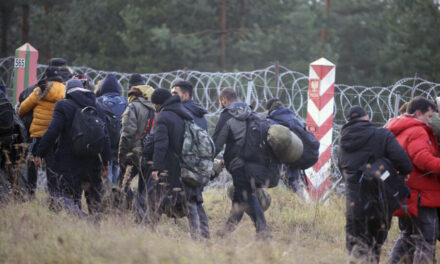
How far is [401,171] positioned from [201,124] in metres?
2.16

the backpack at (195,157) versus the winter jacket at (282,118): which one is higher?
the winter jacket at (282,118)

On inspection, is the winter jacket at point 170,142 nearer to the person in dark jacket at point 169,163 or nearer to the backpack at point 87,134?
the person in dark jacket at point 169,163

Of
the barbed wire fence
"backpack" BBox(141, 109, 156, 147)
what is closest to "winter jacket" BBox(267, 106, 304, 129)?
the barbed wire fence

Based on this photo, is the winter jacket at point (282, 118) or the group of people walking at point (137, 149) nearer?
the group of people walking at point (137, 149)

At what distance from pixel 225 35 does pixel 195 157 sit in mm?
17046

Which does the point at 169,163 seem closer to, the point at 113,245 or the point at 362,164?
the point at 113,245

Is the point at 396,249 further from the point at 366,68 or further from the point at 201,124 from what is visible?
the point at 366,68

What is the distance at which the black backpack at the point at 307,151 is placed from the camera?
6.60 m

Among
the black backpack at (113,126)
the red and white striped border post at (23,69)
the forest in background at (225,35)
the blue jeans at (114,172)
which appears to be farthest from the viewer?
the forest in background at (225,35)

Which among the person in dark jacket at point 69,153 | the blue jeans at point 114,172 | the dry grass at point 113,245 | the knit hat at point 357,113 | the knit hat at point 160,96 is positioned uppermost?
the knit hat at point 357,113

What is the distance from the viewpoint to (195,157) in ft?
17.3

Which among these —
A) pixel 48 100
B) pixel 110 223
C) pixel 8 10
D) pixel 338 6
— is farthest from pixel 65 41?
pixel 110 223

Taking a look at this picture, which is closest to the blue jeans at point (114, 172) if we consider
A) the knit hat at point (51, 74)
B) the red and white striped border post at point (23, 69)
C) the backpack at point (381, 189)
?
the knit hat at point (51, 74)

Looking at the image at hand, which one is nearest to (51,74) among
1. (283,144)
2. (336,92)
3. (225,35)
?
(283,144)
